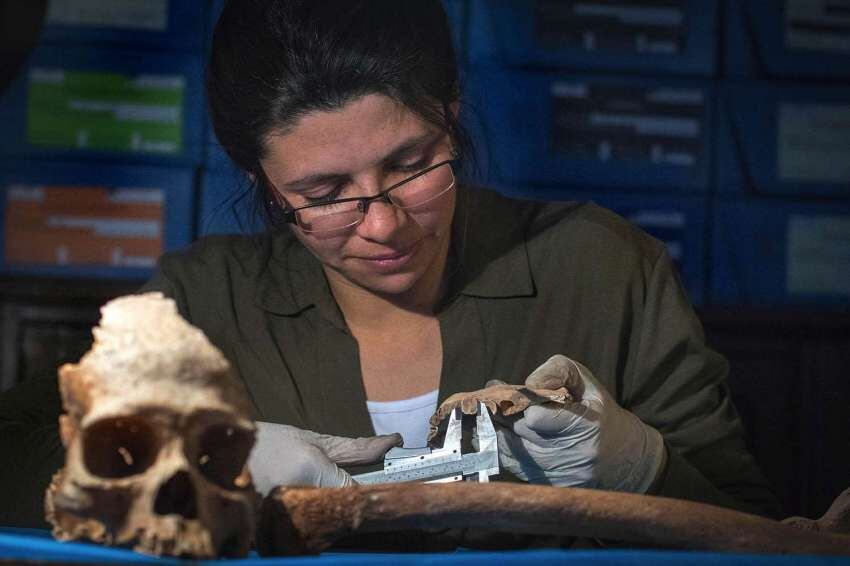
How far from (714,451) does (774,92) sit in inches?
43.7

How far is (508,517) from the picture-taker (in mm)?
931

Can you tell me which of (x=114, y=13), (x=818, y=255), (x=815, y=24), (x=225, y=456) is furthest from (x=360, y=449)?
(x=815, y=24)

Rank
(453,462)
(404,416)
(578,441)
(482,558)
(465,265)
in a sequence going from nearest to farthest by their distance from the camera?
(482,558)
(453,462)
(578,441)
(404,416)
(465,265)

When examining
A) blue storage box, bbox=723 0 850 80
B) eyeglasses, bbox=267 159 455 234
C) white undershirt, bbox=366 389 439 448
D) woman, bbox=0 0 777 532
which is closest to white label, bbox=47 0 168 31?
woman, bbox=0 0 777 532

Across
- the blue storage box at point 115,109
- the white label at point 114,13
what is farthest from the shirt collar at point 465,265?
the white label at point 114,13

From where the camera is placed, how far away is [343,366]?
1.60m

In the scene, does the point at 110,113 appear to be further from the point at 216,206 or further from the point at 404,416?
the point at 404,416

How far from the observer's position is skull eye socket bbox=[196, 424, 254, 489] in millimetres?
882

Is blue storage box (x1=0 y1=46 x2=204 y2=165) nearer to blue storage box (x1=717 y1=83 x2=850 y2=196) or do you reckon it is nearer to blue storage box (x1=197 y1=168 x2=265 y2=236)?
blue storage box (x1=197 y1=168 x2=265 y2=236)

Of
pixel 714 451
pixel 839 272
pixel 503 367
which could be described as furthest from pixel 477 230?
pixel 839 272

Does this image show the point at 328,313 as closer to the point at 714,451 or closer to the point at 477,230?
the point at 477,230

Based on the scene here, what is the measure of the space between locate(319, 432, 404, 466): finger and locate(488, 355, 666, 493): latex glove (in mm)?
129

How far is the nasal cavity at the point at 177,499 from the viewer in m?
0.85

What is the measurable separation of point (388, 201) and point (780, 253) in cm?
125
